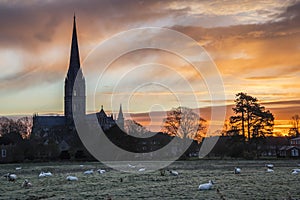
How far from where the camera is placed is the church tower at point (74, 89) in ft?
450

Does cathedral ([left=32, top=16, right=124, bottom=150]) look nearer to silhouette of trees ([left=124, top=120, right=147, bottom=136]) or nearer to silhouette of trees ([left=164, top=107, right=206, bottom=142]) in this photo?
silhouette of trees ([left=124, top=120, right=147, bottom=136])

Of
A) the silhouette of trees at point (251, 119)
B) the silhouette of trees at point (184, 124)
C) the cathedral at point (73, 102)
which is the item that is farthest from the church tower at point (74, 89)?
the silhouette of trees at point (251, 119)

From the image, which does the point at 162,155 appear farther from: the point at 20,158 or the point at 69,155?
the point at 20,158

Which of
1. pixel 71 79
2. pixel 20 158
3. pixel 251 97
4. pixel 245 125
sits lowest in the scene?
pixel 20 158

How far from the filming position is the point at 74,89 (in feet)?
470

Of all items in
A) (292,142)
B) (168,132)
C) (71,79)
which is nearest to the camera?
(168,132)

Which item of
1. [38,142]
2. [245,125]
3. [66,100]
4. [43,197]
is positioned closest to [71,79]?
[66,100]

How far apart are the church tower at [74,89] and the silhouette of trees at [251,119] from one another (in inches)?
3167

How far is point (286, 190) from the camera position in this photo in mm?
19062

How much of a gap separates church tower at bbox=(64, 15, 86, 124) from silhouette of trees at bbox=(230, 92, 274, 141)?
80436 mm

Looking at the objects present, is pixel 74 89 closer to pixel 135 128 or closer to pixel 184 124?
pixel 135 128

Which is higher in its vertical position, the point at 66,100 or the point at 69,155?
the point at 66,100

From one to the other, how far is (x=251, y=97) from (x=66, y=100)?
93.0 meters

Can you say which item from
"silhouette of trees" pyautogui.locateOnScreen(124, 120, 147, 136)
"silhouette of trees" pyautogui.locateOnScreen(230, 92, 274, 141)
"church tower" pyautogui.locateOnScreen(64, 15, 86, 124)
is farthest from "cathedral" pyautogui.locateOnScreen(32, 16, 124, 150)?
"silhouette of trees" pyautogui.locateOnScreen(230, 92, 274, 141)
